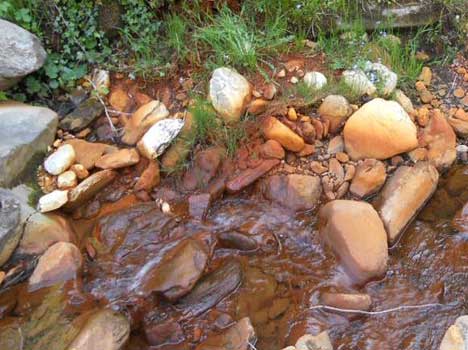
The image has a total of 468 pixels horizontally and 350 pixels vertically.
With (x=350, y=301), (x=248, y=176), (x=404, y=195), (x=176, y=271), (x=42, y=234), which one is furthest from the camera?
(x=248, y=176)

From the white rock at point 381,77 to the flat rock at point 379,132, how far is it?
0.18 meters

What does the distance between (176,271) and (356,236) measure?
0.93m

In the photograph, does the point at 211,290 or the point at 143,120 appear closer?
the point at 211,290

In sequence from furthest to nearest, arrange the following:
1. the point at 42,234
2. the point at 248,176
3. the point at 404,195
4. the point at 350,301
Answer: the point at 248,176
the point at 404,195
the point at 42,234
the point at 350,301

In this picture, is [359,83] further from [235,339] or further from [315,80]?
[235,339]

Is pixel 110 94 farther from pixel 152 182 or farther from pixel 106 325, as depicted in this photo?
pixel 106 325

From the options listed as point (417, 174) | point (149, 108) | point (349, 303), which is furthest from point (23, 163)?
point (417, 174)

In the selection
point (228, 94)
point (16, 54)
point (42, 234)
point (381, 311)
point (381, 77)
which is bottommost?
point (381, 311)

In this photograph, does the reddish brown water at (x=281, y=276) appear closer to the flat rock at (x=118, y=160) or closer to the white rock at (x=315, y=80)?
the flat rock at (x=118, y=160)

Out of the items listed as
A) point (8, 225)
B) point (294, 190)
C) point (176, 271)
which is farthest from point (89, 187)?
point (294, 190)

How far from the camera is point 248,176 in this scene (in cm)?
316

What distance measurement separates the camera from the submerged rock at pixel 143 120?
11.0 feet

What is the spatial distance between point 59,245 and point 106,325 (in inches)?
22.4

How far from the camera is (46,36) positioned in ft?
11.5
